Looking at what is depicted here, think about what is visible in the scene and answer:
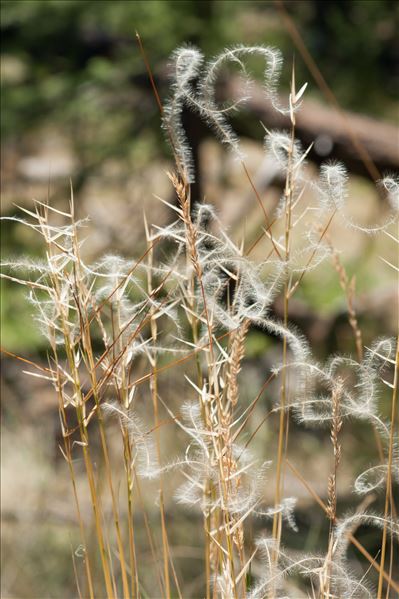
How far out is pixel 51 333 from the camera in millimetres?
1099

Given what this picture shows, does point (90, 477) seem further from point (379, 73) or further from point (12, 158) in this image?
point (379, 73)

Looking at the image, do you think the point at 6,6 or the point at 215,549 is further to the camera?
the point at 6,6

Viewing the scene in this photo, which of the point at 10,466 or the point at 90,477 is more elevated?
the point at 90,477

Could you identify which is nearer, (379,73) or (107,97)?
(107,97)

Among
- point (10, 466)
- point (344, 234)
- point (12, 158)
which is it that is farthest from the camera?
point (344, 234)

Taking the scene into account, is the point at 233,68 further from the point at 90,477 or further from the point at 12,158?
the point at 90,477

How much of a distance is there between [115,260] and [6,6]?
211 cm

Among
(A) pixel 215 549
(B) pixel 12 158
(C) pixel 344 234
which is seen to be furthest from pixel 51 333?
(C) pixel 344 234

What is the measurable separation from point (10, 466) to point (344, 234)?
12.0 feet

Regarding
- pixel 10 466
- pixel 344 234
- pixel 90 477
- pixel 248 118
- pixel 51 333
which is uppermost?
pixel 51 333

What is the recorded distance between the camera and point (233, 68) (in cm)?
322

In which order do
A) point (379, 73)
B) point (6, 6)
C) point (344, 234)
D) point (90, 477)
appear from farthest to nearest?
point (344, 234), point (379, 73), point (6, 6), point (90, 477)

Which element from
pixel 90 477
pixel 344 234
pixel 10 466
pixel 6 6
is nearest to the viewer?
pixel 90 477

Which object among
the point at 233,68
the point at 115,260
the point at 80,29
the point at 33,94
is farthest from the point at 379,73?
the point at 115,260
